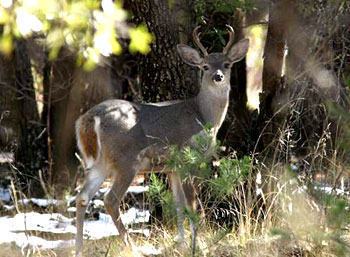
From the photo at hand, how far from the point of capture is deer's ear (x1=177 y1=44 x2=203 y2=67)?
308 inches

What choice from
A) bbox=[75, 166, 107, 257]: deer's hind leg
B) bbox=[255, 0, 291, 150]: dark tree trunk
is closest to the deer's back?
bbox=[75, 166, 107, 257]: deer's hind leg

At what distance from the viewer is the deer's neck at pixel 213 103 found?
8070 millimetres

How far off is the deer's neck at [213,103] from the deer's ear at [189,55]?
322mm

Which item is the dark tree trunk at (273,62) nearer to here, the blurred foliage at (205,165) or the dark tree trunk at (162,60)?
the dark tree trunk at (162,60)

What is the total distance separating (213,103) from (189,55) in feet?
1.99

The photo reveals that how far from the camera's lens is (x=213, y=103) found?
26.7 ft

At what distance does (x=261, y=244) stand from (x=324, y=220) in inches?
24.2

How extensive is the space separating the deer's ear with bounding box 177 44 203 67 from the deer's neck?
322mm

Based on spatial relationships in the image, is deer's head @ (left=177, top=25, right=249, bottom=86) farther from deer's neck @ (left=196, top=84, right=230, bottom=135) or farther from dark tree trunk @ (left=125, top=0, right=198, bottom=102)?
dark tree trunk @ (left=125, top=0, right=198, bottom=102)

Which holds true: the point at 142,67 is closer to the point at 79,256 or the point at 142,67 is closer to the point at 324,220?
the point at 79,256

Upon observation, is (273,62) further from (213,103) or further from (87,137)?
(87,137)

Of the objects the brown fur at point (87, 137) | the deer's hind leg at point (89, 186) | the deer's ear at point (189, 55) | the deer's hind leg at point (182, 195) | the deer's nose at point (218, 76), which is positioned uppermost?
the deer's ear at point (189, 55)

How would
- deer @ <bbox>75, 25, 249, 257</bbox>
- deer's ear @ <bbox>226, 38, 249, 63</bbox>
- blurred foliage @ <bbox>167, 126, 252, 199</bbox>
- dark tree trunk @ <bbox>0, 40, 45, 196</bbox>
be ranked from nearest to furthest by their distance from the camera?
1. blurred foliage @ <bbox>167, 126, 252, 199</bbox>
2. deer @ <bbox>75, 25, 249, 257</bbox>
3. deer's ear @ <bbox>226, 38, 249, 63</bbox>
4. dark tree trunk @ <bbox>0, 40, 45, 196</bbox>

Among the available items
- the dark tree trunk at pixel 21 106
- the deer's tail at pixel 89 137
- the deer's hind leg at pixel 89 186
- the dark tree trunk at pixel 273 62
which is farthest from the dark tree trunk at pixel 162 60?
the dark tree trunk at pixel 21 106
